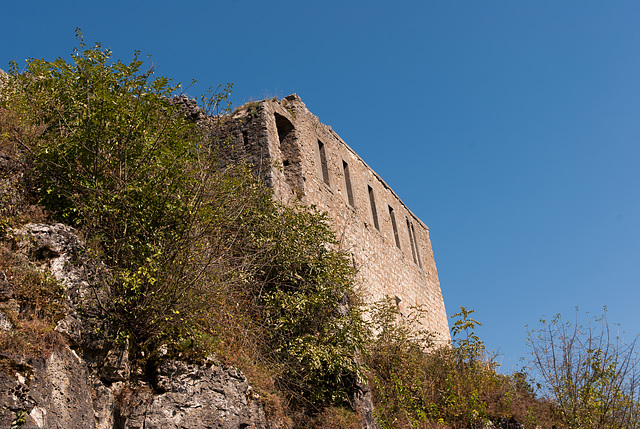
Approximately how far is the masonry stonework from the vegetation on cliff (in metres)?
1.48

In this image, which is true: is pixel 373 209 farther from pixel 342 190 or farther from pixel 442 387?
pixel 442 387

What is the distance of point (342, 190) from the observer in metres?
14.7

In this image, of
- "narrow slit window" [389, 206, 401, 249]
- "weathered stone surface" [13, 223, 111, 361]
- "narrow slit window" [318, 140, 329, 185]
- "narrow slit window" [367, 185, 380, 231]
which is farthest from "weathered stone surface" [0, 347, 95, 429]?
"narrow slit window" [389, 206, 401, 249]

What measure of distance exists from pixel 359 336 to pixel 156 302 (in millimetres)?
3942

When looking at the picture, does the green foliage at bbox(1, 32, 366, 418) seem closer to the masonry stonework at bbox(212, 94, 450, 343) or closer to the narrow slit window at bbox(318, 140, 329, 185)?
the masonry stonework at bbox(212, 94, 450, 343)

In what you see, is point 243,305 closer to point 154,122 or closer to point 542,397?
point 154,122

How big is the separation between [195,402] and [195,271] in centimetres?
139

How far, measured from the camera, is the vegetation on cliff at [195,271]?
647 centimetres

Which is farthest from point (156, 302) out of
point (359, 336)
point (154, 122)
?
point (359, 336)

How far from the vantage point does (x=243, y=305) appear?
8898 millimetres

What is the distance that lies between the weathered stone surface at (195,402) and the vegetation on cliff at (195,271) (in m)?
0.22

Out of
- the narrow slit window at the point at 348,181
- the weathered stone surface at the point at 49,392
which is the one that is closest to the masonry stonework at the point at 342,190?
the narrow slit window at the point at 348,181

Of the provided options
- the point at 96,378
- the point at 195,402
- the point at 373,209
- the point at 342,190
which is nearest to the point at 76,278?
the point at 96,378

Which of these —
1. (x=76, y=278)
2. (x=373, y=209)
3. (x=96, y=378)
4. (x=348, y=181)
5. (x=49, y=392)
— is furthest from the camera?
(x=373, y=209)
